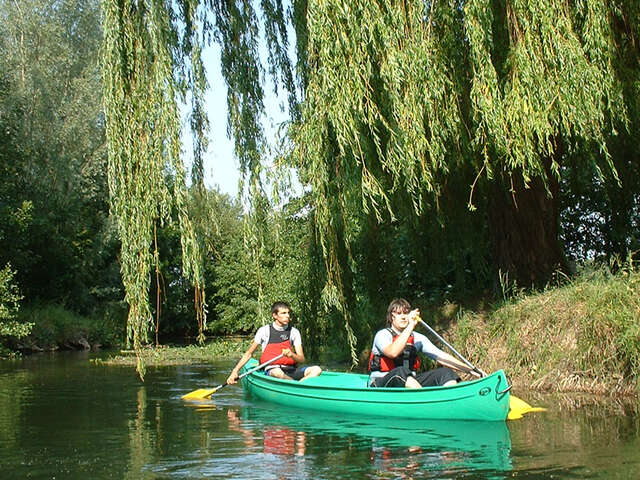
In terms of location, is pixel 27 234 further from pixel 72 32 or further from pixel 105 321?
pixel 72 32

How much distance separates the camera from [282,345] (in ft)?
33.8

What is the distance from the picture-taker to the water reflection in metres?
5.70

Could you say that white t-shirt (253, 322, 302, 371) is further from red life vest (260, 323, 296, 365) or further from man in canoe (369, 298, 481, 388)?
man in canoe (369, 298, 481, 388)

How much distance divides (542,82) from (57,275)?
22641 millimetres

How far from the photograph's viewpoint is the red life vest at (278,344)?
10.2m

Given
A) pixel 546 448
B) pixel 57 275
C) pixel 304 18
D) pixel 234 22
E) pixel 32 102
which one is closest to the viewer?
pixel 546 448

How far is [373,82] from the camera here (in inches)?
357

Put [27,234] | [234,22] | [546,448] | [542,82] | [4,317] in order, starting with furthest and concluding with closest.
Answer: [27,234], [4,317], [234,22], [542,82], [546,448]

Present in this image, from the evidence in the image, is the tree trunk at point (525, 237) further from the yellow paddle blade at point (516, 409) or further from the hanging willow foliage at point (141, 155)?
the hanging willow foliage at point (141, 155)

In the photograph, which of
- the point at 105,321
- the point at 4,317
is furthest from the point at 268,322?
the point at 105,321

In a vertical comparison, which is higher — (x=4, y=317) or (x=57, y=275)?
(x=57, y=275)

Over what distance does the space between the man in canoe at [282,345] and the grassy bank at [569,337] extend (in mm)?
2272

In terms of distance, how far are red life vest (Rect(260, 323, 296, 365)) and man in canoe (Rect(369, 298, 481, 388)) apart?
1.93 metres

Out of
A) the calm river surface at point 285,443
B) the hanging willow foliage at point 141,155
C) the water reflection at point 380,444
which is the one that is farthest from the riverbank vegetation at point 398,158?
the water reflection at point 380,444
